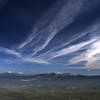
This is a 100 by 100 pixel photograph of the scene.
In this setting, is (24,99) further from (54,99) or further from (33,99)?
(54,99)

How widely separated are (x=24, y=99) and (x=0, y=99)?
383 inches

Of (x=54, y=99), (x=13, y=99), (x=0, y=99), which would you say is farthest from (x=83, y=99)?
(x=0, y=99)

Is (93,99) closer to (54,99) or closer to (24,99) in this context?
(54,99)

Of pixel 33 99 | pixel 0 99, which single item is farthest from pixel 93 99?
pixel 0 99

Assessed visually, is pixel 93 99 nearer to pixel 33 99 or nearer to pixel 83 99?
pixel 83 99

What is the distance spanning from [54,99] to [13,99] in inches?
678

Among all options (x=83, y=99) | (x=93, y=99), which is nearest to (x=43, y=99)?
(x=83, y=99)

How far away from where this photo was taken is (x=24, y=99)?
151ft

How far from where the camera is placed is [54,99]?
1838 inches

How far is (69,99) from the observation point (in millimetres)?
46750

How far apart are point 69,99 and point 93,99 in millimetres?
10274

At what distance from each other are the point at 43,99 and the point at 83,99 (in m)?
17.2

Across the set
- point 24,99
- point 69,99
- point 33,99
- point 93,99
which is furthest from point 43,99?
point 93,99

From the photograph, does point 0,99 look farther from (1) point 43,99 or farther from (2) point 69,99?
Answer: (2) point 69,99
